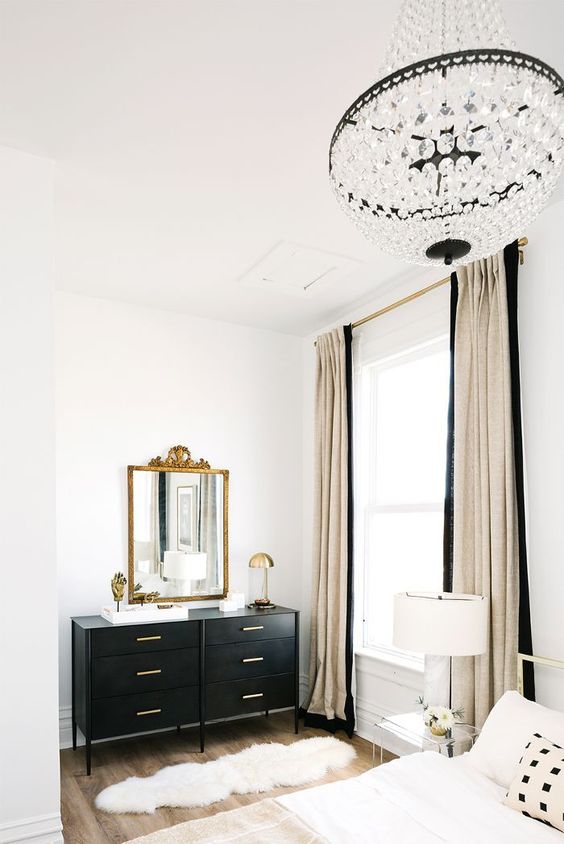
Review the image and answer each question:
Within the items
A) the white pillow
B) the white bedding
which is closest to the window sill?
the white pillow

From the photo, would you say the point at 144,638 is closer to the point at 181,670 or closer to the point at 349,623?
the point at 181,670

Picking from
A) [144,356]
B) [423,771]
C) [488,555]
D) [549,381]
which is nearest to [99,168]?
[144,356]

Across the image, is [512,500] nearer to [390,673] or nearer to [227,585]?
[390,673]

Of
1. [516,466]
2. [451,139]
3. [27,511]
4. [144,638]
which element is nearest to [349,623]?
[144,638]

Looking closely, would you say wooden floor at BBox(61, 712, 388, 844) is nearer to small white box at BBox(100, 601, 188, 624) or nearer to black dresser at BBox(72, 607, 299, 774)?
black dresser at BBox(72, 607, 299, 774)

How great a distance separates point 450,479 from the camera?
3301mm

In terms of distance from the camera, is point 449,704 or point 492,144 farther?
point 449,704

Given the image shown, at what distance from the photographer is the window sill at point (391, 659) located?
367cm

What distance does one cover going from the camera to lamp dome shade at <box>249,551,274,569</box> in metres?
4.34

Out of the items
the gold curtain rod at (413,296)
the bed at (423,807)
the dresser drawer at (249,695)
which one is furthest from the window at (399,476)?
the bed at (423,807)

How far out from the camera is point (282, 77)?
2070 millimetres

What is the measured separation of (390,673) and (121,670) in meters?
1.58

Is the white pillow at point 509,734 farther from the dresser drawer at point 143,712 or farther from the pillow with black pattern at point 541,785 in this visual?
the dresser drawer at point 143,712

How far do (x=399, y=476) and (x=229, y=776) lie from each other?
195 centimetres
